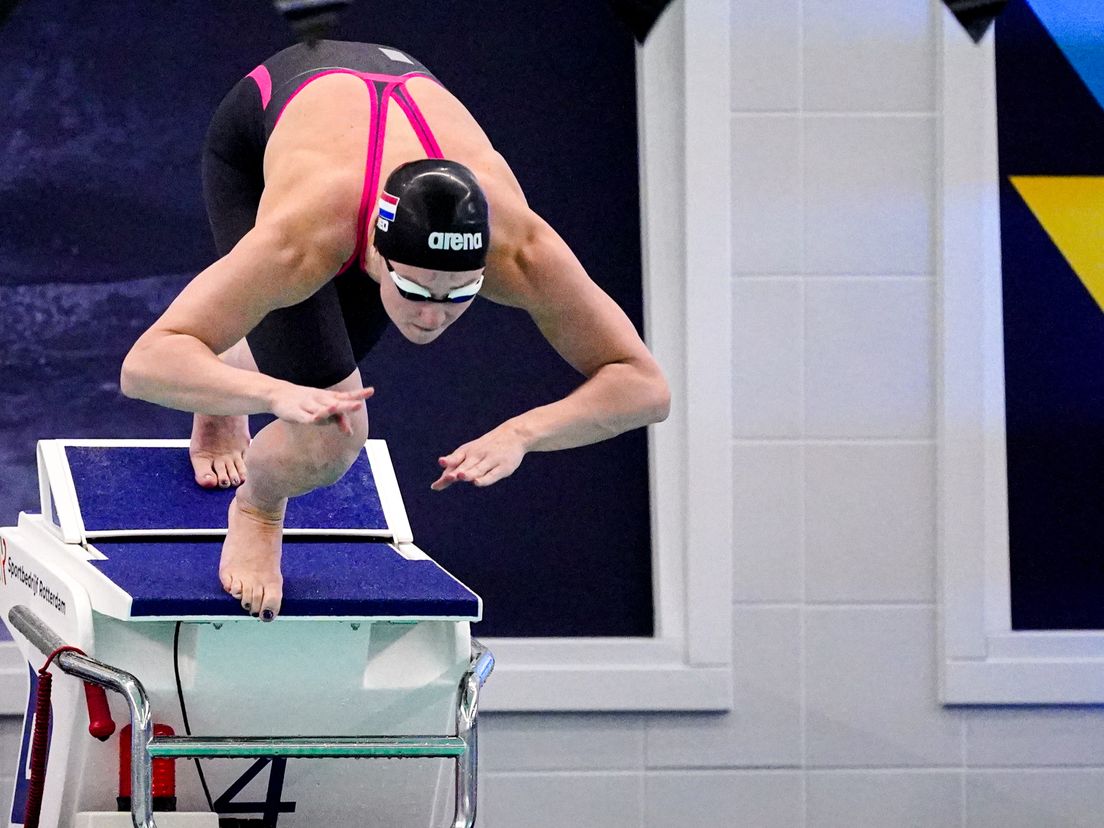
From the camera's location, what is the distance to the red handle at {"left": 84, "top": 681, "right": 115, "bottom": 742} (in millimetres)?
2199

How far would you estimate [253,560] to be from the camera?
2.25 meters

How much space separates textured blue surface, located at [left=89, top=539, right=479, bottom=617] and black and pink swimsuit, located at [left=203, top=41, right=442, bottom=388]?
0.31 meters

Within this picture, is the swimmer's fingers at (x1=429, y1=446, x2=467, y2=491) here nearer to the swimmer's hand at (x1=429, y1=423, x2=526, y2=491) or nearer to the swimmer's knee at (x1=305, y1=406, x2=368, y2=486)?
the swimmer's hand at (x1=429, y1=423, x2=526, y2=491)

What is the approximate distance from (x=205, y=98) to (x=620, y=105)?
1.00m

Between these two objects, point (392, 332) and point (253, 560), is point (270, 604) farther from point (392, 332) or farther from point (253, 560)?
point (392, 332)

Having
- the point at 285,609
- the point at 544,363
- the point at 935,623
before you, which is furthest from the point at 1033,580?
the point at 285,609

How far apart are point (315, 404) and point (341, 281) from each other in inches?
17.9

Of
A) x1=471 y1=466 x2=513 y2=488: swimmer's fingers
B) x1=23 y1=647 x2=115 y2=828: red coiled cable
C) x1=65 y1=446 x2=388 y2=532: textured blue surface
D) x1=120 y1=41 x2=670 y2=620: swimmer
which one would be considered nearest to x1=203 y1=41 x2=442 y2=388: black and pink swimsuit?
x1=120 y1=41 x2=670 y2=620: swimmer

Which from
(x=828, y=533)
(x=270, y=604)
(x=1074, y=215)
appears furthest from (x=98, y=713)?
(x=1074, y=215)

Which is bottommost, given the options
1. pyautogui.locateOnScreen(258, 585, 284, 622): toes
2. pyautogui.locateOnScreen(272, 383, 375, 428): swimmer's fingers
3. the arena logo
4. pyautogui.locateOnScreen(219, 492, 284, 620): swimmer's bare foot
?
pyautogui.locateOnScreen(258, 585, 284, 622): toes

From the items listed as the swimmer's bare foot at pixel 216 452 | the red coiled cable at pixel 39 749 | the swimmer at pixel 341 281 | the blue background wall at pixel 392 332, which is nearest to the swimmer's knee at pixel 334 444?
the swimmer at pixel 341 281

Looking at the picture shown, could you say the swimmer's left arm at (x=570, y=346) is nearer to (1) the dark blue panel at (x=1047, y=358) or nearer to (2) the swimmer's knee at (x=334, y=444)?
(2) the swimmer's knee at (x=334, y=444)

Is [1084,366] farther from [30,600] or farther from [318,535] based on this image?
[30,600]

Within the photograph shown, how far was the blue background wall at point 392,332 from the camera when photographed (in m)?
3.67
